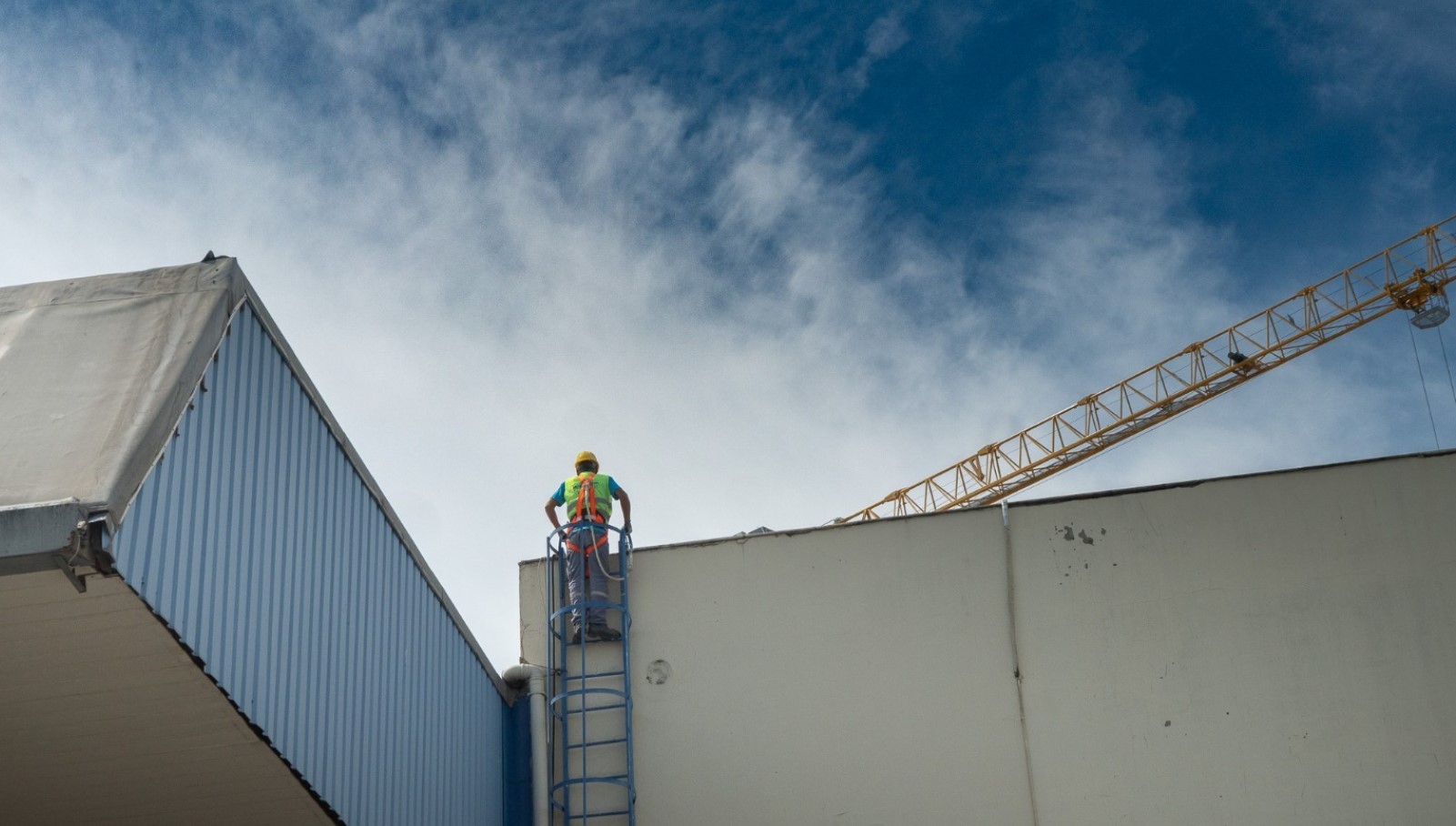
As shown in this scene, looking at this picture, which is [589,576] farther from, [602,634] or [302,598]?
[302,598]

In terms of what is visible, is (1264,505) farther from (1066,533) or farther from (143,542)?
(143,542)

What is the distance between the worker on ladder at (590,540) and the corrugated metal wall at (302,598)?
4.70 ft

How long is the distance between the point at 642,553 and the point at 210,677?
20.5ft

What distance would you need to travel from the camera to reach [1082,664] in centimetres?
1318

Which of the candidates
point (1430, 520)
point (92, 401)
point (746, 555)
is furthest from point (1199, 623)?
point (92, 401)

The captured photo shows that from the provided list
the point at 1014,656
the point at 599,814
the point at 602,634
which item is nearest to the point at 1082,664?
the point at 1014,656

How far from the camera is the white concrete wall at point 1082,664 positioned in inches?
500

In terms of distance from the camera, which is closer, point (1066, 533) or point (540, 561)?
point (1066, 533)

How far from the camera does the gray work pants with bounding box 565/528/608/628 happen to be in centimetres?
1403

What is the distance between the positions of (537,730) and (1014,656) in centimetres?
459

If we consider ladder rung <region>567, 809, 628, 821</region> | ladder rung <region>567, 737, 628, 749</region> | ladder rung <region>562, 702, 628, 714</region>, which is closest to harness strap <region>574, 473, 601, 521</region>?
ladder rung <region>562, 702, 628, 714</region>

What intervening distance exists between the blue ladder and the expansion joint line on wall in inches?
143

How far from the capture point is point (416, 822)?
11.7 meters

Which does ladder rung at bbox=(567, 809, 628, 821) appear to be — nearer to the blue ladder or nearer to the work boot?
the blue ladder
